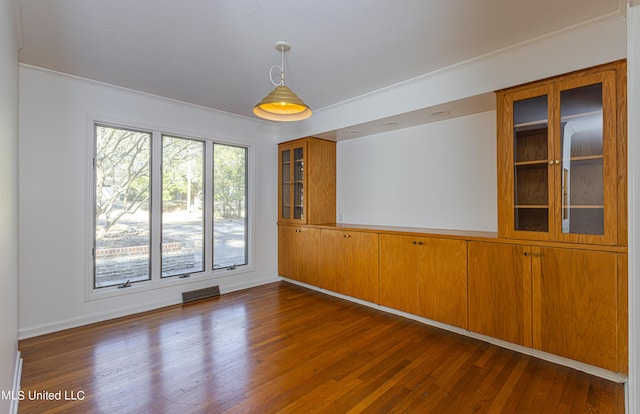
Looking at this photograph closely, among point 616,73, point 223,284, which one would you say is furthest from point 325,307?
point 616,73

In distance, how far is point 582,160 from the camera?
2365mm

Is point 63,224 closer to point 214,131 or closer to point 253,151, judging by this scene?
point 214,131

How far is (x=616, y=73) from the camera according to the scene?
2.21 m

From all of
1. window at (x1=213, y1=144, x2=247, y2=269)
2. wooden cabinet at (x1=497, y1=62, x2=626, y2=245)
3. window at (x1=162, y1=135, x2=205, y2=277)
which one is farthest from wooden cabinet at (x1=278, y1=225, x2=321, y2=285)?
wooden cabinet at (x1=497, y1=62, x2=626, y2=245)

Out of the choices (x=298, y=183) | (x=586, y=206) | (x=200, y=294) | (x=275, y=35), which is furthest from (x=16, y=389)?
(x=586, y=206)

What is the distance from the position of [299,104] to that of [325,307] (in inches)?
102

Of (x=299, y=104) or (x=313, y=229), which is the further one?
(x=313, y=229)

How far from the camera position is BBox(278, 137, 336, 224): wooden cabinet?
461cm

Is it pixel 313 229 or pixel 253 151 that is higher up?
pixel 253 151

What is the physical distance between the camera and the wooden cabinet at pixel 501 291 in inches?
102

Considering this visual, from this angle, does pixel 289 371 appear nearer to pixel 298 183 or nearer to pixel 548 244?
pixel 548 244

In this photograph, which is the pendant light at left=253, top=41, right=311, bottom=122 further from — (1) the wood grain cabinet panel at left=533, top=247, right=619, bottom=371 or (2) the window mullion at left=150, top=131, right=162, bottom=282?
(1) the wood grain cabinet panel at left=533, top=247, right=619, bottom=371

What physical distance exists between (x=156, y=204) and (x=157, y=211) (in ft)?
0.30

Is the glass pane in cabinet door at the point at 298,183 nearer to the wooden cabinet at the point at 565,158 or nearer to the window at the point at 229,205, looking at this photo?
the window at the point at 229,205
